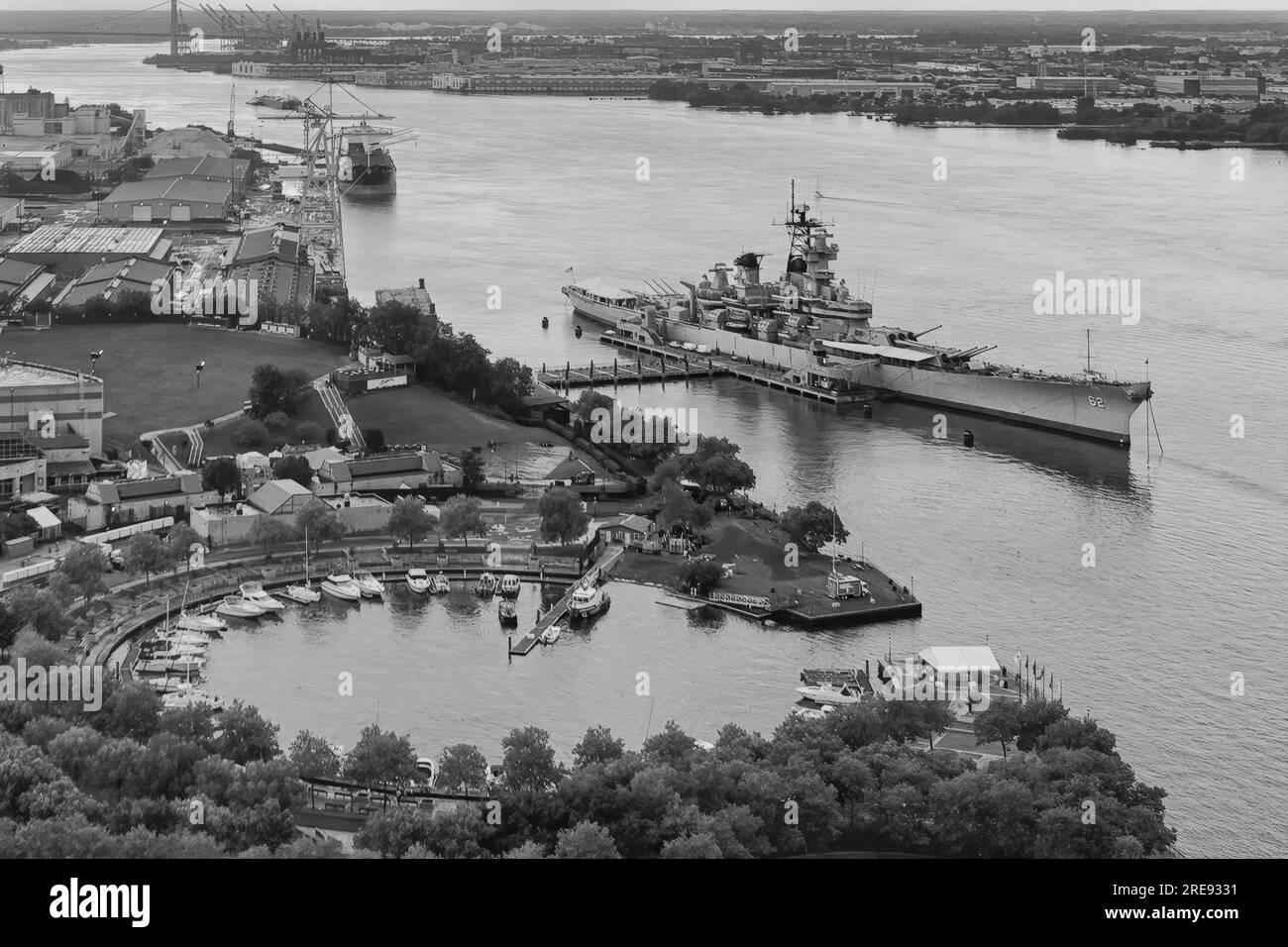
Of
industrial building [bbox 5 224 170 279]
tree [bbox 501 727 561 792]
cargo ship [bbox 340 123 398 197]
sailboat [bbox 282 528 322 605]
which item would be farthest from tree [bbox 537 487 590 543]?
cargo ship [bbox 340 123 398 197]

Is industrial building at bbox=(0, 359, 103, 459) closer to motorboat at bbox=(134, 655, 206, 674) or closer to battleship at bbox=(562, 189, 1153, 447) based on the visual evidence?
motorboat at bbox=(134, 655, 206, 674)

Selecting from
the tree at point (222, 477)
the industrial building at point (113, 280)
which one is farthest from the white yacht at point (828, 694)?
the industrial building at point (113, 280)

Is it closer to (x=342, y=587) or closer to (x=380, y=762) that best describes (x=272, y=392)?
(x=342, y=587)

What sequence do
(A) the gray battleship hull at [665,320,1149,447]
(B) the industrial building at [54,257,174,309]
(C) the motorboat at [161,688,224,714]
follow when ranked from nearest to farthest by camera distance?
(C) the motorboat at [161,688,224,714], (A) the gray battleship hull at [665,320,1149,447], (B) the industrial building at [54,257,174,309]

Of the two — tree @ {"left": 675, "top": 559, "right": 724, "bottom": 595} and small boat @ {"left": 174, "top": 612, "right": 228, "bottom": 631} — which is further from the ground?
tree @ {"left": 675, "top": 559, "right": 724, "bottom": 595}

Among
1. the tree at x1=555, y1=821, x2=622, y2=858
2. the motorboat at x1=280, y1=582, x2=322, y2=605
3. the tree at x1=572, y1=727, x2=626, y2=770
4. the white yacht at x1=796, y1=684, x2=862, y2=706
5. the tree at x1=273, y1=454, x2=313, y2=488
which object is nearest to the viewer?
the tree at x1=555, y1=821, x2=622, y2=858

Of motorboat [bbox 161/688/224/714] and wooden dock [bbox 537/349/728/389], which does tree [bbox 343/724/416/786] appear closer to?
motorboat [bbox 161/688/224/714]

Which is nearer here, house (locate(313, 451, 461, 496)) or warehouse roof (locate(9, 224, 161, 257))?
house (locate(313, 451, 461, 496))

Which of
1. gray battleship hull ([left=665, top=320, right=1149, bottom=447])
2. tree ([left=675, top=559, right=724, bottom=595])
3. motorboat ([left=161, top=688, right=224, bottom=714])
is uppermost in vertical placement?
gray battleship hull ([left=665, top=320, right=1149, bottom=447])

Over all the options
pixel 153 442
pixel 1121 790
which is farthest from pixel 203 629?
pixel 1121 790
